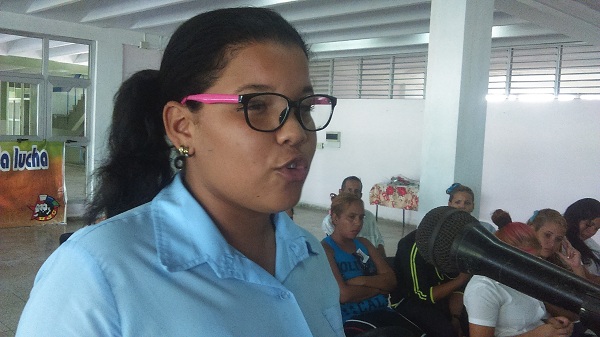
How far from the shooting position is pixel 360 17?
291 inches

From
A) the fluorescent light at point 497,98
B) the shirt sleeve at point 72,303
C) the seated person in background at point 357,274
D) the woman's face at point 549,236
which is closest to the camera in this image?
the shirt sleeve at point 72,303

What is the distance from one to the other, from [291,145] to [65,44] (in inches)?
352

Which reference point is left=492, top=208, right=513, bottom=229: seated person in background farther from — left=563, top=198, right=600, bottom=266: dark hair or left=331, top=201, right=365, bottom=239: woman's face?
left=331, top=201, right=365, bottom=239: woman's face

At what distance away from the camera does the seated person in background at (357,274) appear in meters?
3.00

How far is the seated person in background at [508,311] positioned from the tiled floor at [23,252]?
315 cm

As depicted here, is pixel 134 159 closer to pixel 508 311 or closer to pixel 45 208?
pixel 508 311

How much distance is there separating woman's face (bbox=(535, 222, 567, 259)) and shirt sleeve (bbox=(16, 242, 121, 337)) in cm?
293

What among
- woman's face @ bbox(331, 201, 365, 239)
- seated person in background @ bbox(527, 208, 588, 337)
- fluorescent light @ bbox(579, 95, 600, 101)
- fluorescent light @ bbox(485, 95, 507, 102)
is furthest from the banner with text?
fluorescent light @ bbox(579, 95, 600, 101)

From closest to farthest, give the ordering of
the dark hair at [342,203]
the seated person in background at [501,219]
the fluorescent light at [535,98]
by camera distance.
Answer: the dark hair at [342,203] → the seated person in background at [501,219] → the fluorescent light at [535,98]

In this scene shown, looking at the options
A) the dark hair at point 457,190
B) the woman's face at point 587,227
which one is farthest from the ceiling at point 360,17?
the woman's face at point 587,227

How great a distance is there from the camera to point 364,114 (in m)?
10.0

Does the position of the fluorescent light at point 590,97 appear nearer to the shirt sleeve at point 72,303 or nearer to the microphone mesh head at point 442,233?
the microphone mesh head at point 442,233

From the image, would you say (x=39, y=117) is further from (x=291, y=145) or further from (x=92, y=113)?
(x=291, y=145)

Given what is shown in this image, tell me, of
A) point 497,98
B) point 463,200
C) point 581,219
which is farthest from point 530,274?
point 497,98
